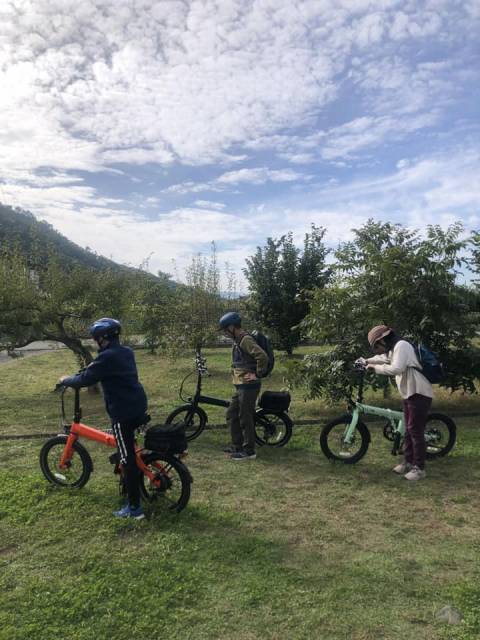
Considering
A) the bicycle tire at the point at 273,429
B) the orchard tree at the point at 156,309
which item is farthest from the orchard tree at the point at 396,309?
the orchard tree at the point at 156,309

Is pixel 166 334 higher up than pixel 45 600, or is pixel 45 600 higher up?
pixel 166 334

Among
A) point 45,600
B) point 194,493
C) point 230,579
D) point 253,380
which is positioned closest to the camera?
point 45,600

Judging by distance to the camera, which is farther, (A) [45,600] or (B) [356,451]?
(B) [356,451]

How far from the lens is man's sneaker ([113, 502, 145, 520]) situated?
4.69 m

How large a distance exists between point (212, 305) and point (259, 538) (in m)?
12.0

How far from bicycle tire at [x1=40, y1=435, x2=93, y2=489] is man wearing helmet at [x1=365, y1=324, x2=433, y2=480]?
363cm

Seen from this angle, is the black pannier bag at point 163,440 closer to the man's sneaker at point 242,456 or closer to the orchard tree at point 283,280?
the man's sneaker at point 242,456

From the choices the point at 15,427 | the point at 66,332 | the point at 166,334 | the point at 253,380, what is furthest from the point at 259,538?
the point at 166,334

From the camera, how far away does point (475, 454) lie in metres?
6.57

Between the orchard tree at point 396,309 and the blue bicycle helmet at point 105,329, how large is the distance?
477 centimetres

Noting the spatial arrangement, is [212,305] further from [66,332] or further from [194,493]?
[194,493]

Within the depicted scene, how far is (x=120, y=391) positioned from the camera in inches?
182

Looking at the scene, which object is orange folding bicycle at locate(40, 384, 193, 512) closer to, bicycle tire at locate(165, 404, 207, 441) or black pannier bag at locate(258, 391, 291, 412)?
bicycle tire at locate(165, 404, 207, 441)

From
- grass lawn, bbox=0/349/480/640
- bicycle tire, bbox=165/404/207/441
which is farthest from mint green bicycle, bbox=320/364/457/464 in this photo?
bicycle tire, bbox=165/404/207/441
